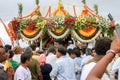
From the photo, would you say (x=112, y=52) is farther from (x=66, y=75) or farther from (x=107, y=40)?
(x=66, y=75)

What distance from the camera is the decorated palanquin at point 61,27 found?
2330 centimetres

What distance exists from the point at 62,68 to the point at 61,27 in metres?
14.1

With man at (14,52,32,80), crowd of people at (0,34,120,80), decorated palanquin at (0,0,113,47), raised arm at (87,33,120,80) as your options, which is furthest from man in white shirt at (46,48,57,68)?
decorated palanquin at (0,0,113,47)

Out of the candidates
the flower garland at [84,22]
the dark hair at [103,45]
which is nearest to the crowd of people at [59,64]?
the dark hair at [103,45]

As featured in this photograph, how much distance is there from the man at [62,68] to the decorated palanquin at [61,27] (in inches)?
530

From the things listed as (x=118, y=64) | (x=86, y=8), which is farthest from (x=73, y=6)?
(x=118, y=64)

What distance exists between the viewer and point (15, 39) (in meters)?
25.4

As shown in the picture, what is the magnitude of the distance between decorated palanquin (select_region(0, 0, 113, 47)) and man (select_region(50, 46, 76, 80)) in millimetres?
13461

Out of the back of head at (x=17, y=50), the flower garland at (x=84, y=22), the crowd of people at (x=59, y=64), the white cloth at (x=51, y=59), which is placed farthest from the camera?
the flower garland at (x=84, y=22)

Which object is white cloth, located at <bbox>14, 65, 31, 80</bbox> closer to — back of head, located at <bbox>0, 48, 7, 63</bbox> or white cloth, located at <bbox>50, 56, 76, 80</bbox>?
back of head, located at <bbox>0, 48, 7, 63</bbox>

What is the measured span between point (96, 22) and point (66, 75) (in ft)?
47.1

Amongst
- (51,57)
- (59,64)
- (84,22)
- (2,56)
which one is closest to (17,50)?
(51,57)

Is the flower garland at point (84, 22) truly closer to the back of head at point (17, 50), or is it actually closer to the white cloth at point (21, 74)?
the back of head at point (17, 50)

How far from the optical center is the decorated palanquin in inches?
917
